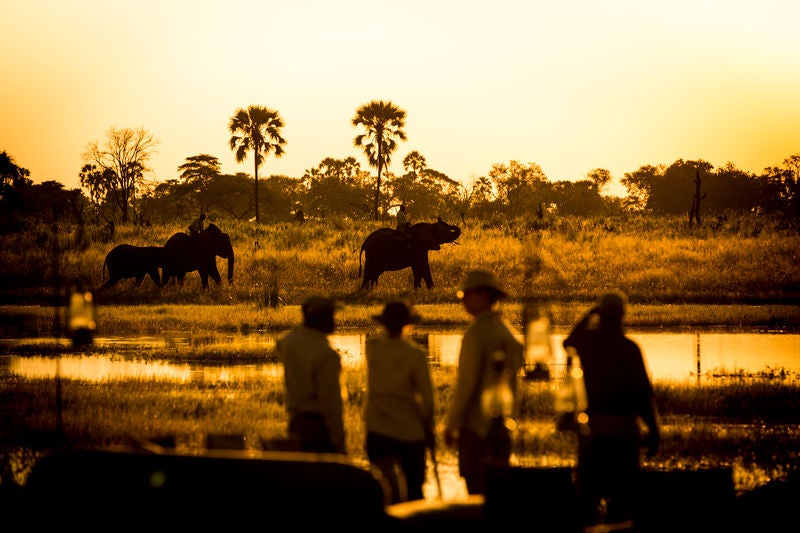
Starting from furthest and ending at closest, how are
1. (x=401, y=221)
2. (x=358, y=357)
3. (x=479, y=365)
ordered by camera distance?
(x=401, y=221)
(x=358, y=357)
(x=479, y=365)

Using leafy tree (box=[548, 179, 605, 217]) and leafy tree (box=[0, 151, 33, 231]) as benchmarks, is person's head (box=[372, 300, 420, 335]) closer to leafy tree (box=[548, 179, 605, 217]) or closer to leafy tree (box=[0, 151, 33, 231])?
leafy tree (box=[0, 151, 33, 231])

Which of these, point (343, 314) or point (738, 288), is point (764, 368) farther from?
point (738, 288)

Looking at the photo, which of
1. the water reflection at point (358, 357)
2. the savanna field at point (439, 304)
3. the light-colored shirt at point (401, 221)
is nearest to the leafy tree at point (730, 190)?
the savanna field at point (439, 304)

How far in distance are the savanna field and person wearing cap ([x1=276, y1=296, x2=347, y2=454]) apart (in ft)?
1.16

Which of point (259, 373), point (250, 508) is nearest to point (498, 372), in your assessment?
point (250, 508)

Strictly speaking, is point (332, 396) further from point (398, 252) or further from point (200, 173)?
point (200, 173)

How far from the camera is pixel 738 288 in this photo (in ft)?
141

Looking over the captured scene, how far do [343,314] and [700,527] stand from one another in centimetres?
2486

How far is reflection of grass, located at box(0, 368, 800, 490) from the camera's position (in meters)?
13.1

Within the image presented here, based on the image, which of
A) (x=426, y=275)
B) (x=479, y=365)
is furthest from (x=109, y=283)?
(x=479, y=365)

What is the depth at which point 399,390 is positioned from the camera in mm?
9219

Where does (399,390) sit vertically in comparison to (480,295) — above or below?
below

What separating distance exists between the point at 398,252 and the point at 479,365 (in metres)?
34.8

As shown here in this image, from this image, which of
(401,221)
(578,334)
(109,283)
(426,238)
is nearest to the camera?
(578,334)
